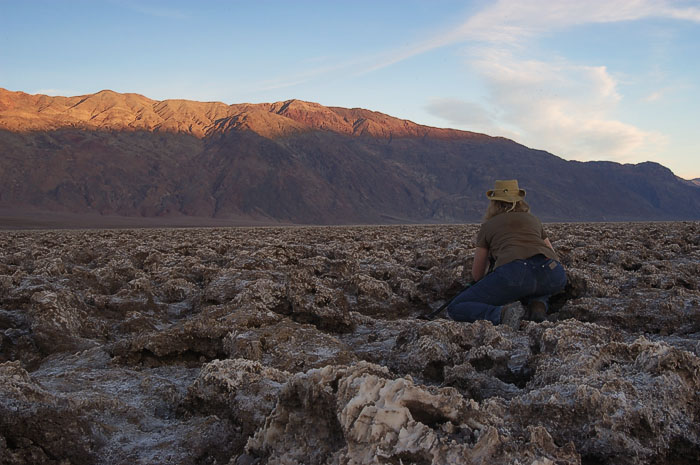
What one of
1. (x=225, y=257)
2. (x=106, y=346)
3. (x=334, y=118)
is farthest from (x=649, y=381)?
(x=334, y=118)

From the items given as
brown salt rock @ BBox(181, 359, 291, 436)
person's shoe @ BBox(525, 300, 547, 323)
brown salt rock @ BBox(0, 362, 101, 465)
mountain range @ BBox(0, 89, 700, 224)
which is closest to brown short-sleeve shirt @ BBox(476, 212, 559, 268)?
person's shoe @ BBox(525, 300, 547, 323)

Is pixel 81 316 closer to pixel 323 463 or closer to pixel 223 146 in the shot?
pixel 323 463

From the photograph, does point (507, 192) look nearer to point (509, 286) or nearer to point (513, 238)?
point (513, 238)

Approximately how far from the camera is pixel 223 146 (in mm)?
92125

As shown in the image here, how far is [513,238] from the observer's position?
466cm

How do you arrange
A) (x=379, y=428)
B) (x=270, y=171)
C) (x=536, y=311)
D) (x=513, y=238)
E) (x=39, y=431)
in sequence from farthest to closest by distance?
(x=270, y=171)
(x=513, y=238)
(x=536, y=311)
(x=39, y=431)
(x=379, y=428)

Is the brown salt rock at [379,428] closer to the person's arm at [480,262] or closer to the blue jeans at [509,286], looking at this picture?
the blue jeans at [509,286]

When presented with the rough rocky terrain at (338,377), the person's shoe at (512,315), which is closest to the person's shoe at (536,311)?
the rough rocky terrain at (338,377)

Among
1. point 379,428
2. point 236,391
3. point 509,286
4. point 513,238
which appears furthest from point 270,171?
point 379,428

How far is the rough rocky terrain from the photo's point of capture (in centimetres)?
166

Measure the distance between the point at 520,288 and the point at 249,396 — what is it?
8.95 ft

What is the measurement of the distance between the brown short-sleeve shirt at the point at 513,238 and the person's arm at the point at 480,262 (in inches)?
1.7

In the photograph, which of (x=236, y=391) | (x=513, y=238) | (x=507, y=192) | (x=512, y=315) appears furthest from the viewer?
(x=507, y=192)

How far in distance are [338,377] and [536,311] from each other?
298cm
